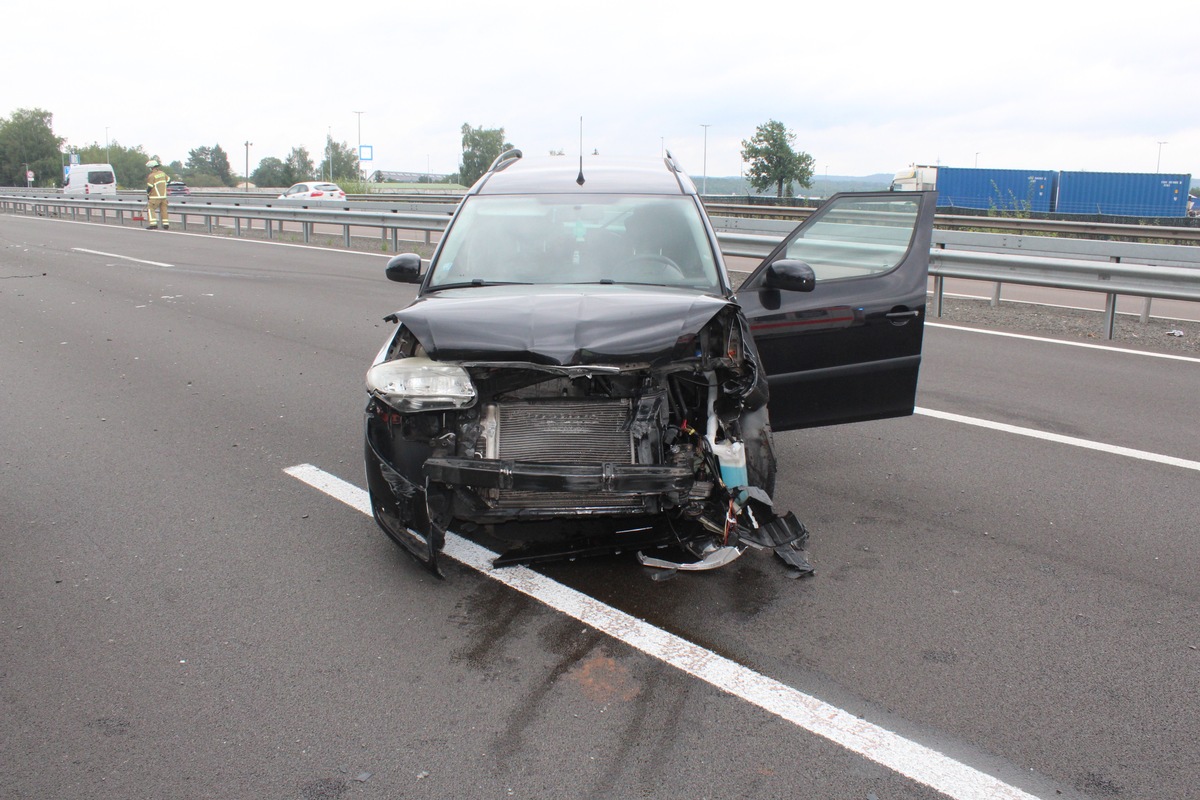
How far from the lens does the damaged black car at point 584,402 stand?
386 cm

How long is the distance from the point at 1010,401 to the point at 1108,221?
1069 inches

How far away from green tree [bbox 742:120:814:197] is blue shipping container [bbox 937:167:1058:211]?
5623 millimetres

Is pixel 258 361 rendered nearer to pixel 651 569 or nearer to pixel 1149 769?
pixel 651 569

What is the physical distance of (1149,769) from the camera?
2.89 meters

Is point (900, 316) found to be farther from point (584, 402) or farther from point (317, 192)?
point (317, 192)

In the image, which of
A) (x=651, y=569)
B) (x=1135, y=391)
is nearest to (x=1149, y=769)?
(x=651, y=569)

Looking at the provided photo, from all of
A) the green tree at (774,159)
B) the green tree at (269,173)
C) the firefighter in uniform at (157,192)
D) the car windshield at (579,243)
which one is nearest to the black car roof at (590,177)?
the car windshield at (579,243)

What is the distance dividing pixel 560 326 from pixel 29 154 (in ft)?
412

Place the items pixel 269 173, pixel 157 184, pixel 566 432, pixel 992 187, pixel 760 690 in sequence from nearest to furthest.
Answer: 1. pixel 760 690
2. pixel 566 432
3. pixel 157 184
4. pixel 992 187
5. pixel 269 173

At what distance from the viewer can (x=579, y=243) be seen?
5168 millimetres

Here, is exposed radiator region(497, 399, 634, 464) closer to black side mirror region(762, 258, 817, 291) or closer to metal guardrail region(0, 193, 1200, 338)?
black side mirror region(762, 258, 817, 291)

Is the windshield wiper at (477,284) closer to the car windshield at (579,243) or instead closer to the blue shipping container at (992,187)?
the car windshield at (579,243)

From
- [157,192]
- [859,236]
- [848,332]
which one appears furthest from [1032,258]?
[157,192]

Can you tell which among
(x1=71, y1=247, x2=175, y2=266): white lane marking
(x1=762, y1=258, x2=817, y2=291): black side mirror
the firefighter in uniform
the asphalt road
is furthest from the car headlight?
the firefighter in uniform
